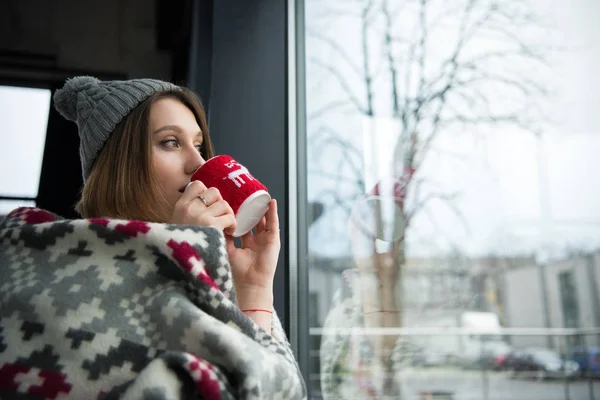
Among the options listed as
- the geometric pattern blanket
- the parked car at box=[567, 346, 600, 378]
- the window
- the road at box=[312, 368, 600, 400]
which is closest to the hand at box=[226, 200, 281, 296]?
the geometric pattern blanket

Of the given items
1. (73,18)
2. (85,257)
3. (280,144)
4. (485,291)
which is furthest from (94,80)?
(73,18)

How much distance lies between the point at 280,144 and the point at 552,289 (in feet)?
2.02

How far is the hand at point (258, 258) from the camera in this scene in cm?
79

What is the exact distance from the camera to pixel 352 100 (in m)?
1.11

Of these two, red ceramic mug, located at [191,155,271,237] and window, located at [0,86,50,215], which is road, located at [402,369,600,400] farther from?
window, located at [0,86,50,215]

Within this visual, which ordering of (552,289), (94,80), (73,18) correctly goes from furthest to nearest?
(73,18) < (94,80) < (552,289)

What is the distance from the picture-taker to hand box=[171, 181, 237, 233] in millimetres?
668

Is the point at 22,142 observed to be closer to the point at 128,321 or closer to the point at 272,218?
the point at 272,218

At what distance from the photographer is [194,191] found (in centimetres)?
71

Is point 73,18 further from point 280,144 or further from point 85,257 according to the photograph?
Answer: point 85,257

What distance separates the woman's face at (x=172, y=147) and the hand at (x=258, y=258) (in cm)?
12

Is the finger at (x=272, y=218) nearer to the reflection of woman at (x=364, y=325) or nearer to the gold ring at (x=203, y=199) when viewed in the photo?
the gold ring at (x=203, y=199)

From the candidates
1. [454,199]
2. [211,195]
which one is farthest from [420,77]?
[211,195]

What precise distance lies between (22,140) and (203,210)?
5.65 feet
